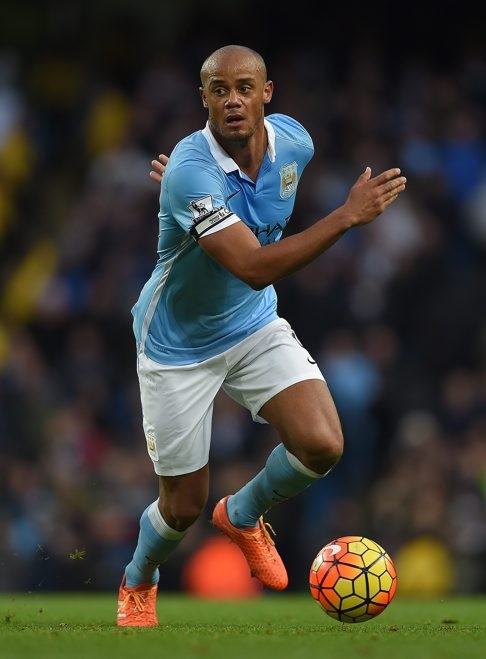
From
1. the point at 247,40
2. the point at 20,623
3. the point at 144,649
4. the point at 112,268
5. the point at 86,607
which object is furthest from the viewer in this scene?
the point at 247,40

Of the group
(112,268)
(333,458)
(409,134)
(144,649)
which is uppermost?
(409,134)

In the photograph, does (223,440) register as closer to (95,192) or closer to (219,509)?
(95,192)

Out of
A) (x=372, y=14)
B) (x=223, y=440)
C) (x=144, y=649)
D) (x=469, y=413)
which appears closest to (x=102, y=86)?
(x=372, y=14)

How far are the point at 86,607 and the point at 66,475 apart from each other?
311 centimetres

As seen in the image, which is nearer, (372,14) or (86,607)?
(86,607)

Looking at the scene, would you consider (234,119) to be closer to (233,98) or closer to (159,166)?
(233,98)

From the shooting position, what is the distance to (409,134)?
523 inches

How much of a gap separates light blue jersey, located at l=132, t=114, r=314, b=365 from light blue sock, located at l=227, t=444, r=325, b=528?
1.97 feet

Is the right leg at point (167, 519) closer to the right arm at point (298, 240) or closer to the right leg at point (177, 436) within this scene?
the right leg at point (177, 436)

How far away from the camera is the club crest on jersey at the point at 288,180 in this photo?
6523mm

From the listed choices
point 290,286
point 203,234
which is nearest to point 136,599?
point 203,234

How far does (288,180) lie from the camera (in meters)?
6.57

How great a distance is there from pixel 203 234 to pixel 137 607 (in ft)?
6.48

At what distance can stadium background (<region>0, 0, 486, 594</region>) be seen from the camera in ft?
37.0
